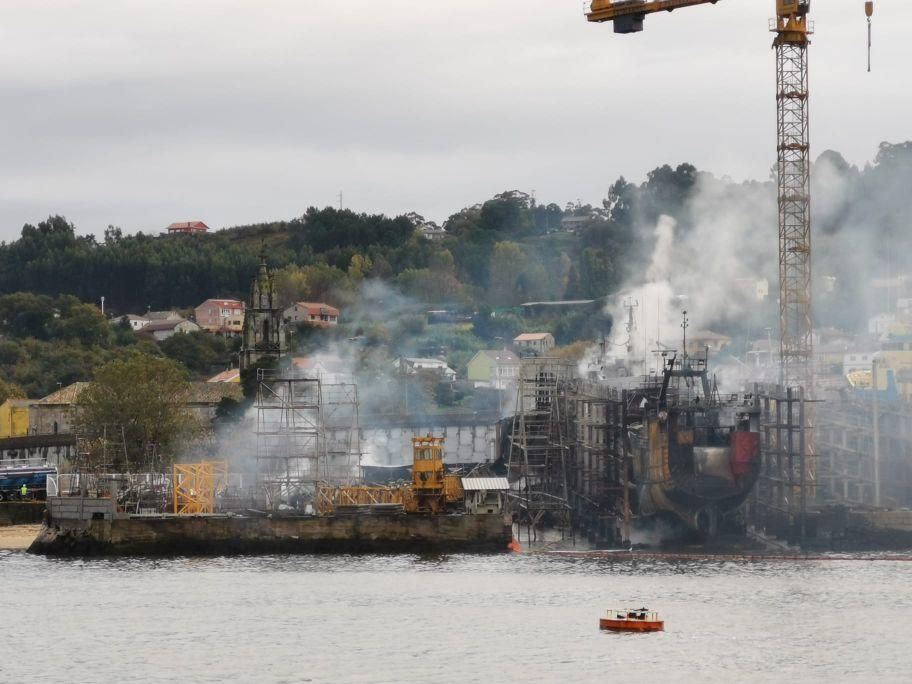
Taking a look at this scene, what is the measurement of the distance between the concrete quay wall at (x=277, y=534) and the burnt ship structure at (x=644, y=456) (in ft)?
34.4

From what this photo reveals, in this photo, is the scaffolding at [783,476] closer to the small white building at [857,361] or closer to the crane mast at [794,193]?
the crane mast at [794,193]

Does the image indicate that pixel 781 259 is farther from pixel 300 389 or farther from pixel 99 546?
pixel 99 546

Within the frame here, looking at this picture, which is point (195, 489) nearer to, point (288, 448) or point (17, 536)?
point (288, 448)

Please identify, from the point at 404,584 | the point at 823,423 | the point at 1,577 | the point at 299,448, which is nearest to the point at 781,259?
the point at 823,423

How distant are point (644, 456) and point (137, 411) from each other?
46.3 meters

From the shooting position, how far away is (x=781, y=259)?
137 meters

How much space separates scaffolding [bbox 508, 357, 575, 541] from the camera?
13050 cm

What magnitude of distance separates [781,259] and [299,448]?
114 ft

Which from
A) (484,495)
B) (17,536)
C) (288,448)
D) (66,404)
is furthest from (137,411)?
(484,495)

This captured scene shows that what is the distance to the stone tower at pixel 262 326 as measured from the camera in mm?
175625

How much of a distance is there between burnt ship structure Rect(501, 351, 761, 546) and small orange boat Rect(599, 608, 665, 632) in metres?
30.7

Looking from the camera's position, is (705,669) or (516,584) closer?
(705,669)

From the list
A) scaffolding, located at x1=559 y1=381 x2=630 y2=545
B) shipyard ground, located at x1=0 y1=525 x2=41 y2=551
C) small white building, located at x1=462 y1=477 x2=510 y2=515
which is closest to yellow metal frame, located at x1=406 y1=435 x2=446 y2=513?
small white building, located at x1=462 y1=477 x2=510 y2=515

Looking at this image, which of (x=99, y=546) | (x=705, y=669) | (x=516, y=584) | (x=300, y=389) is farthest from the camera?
(x=300, y=389)
